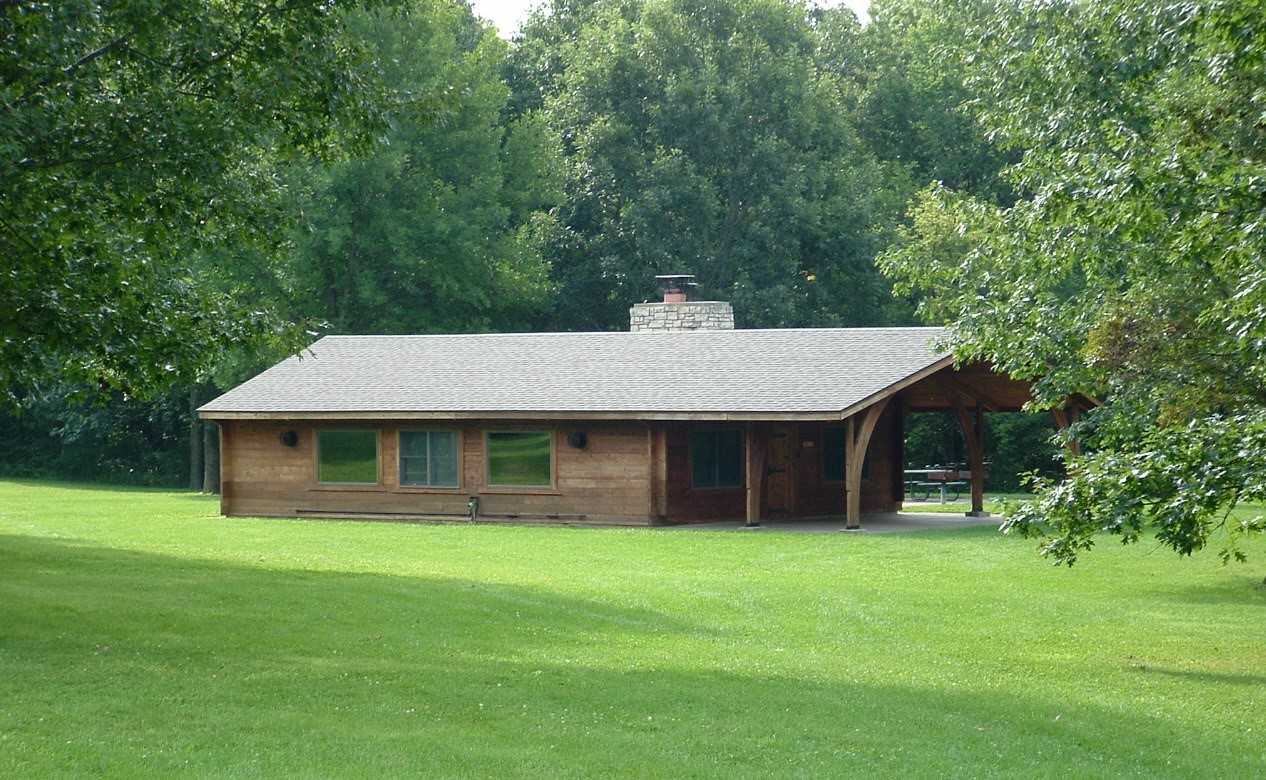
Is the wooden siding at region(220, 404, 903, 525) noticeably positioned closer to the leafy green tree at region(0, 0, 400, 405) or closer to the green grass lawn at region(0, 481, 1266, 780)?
the green grass lawn at region(0, 481, 1266, 780)

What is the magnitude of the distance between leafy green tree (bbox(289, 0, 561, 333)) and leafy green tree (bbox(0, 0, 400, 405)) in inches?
962

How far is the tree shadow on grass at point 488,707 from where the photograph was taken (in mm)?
7996

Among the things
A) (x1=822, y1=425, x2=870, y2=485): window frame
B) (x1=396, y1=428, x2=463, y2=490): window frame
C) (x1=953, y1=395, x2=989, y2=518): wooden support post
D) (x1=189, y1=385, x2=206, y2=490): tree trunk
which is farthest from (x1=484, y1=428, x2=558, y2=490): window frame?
(x1=189, y1=385, x2=206, y2=490): tree trunk

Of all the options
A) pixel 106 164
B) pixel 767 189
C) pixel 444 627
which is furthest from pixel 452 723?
pixel 767 189

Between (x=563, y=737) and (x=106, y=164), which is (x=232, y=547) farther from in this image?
(x=563, y=737)

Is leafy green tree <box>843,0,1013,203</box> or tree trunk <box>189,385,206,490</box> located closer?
tree trunk <box>189,385,206,490</box>

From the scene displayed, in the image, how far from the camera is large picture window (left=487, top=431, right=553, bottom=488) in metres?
26.0

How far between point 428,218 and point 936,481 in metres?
15.6

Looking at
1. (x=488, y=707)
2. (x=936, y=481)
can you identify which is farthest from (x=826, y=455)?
(x=488, y=707)

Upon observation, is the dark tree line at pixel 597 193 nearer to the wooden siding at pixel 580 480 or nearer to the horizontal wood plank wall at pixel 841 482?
the wooden siding at pixel 580 480

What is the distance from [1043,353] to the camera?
15523mm

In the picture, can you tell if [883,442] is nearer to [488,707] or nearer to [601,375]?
[601,375]

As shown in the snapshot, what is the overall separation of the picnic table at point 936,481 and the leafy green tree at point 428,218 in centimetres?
1274

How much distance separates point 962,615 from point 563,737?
705 centimetres
